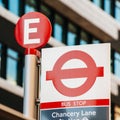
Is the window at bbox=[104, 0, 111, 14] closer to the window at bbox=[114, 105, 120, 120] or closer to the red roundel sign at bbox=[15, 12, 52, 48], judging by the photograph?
the window at bbox=[114, 105, 120, 120]

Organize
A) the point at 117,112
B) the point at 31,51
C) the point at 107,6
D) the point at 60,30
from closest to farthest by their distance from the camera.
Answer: the point at 31,51, the point at 60,30, the point at 117,112, the point at 107,6

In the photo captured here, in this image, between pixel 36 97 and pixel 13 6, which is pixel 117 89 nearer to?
pixel 13 6

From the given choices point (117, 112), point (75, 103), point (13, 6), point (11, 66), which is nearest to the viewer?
point (75, 103)

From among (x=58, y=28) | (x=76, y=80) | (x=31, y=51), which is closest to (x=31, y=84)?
(x=31, y=51)

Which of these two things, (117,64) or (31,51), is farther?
(117,64)

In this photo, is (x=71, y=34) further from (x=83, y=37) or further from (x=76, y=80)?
(x=76, y=80)

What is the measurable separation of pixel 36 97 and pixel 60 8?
27.1 m

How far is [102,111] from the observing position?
5.84 meters

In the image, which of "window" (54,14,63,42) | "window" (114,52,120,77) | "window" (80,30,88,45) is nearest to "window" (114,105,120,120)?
"window" (114,52,120,77)

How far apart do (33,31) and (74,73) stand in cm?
69

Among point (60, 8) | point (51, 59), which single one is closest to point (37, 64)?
point (51, 59)

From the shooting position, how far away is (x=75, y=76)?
611 cm

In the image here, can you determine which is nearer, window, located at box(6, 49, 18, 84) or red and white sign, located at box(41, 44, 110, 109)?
red and white sign, located at box(41, 44, 110, 109)

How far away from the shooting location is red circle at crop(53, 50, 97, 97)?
237 inches
